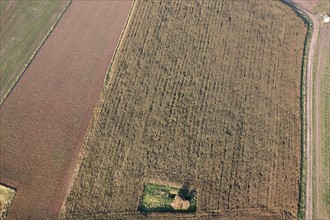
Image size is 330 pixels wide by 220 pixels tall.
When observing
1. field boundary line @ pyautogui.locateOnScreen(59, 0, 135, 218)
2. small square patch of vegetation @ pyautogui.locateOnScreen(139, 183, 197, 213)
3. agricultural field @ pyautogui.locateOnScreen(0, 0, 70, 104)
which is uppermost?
agricultural field @ pyautogui.locateOnScreen(0, 0, 70, 104)

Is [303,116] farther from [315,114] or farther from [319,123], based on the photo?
[319,123]

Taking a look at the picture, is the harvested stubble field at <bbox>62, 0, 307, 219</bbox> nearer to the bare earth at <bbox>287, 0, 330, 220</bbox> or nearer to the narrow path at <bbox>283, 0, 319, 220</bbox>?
the narrow path at <bbox>283, 0, 319, 220</bbox>

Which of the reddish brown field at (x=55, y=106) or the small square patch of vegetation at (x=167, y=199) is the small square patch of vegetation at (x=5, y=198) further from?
the small square patch of vegetation at (x=167, y=199)

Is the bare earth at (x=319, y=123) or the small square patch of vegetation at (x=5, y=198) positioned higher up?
the bare earth at (x=319, y=123)

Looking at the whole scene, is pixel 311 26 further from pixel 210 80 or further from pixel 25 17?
pixel 25 17

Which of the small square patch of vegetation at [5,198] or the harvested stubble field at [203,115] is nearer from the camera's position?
the small square patch of vegetation at [5,198]

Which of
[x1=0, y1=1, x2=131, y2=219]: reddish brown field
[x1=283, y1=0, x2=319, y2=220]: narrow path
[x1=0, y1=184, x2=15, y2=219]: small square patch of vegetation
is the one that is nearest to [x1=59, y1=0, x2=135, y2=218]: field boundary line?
[x1=0, y1=1, x2=131, y2=219]: reddish brown field

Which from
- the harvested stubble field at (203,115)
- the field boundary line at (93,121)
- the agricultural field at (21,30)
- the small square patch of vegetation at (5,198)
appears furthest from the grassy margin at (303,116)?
the agricultural field at (21,30)
